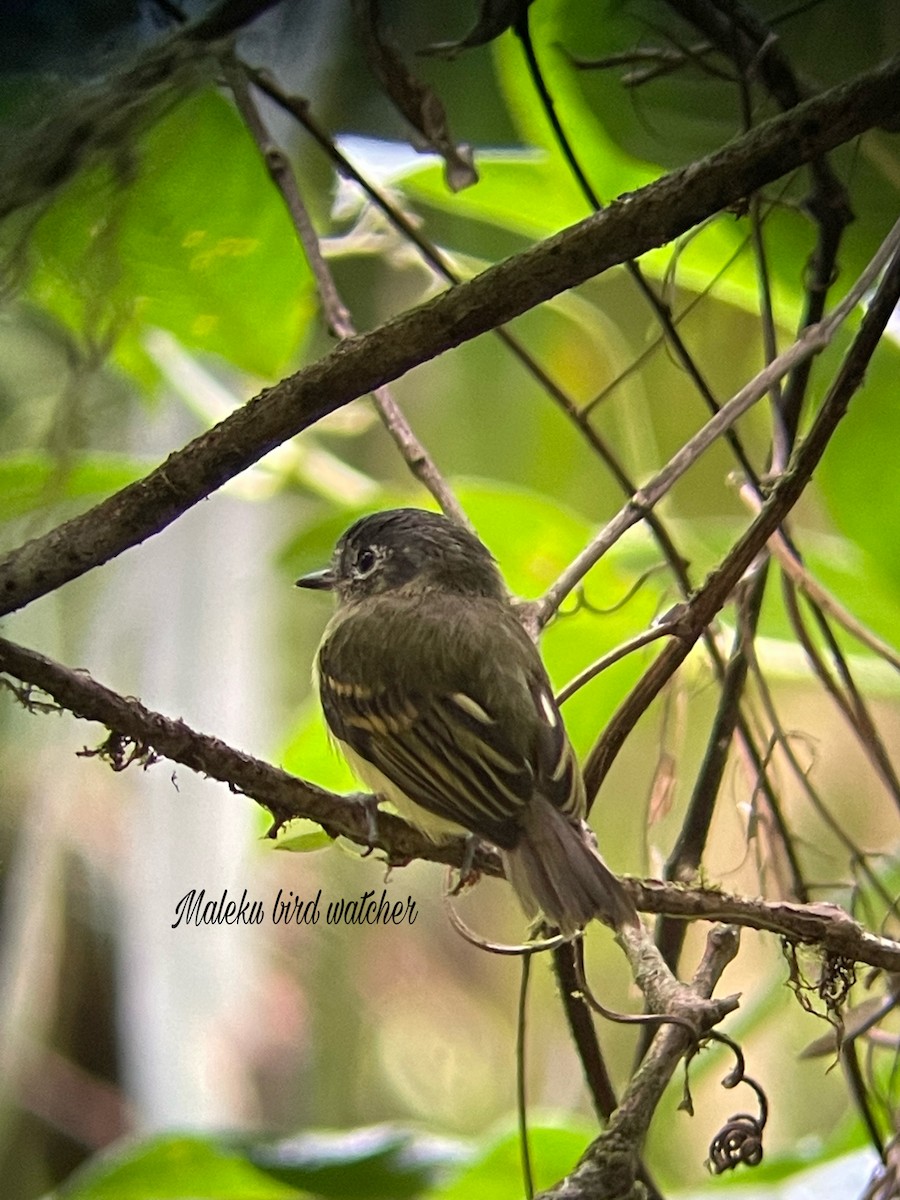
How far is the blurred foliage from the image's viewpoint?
103 centimetres

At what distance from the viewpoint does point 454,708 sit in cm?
108

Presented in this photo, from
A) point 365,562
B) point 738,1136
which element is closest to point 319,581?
point 365,562

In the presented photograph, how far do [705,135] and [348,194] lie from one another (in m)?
0.43

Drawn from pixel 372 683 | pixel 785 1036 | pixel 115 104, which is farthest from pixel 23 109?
pixel 785 1036

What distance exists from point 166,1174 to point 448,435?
882 mm

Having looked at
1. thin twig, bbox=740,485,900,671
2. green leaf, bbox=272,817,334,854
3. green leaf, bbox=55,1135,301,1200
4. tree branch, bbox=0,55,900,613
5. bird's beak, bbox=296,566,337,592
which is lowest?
green leaf, bbox=55,1135,301,1200

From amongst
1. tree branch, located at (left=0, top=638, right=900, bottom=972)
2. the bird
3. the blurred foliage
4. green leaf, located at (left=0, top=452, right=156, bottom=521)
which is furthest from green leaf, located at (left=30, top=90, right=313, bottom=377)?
tree branch, located at (left=0, top=638, right=900, bottom=972)

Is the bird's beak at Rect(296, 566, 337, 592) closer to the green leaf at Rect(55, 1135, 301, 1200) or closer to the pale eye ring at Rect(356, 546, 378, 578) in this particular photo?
the pale eye ring at Rect(356, 546, 378, 578)

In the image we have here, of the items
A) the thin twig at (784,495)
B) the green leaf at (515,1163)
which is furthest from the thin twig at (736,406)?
the green leaf at (515,1163)

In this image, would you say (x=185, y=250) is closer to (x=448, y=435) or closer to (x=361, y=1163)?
(x=448, y=435)

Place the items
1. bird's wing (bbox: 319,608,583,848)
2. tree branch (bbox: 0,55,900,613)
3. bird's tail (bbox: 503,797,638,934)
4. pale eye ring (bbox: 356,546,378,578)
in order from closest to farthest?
tree branch (bbox: 0,55,900,613) → bird's tail (bbox: 503,797,638,934) → bird's wing (bbox: 319,608,583,848) → pale eye ring (bbox: 356,546,378,578)

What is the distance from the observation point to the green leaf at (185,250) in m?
1.01

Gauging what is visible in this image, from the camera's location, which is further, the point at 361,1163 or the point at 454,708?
the point at 361,1163

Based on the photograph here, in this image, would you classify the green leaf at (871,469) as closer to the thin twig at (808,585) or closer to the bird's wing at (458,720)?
the thin twig at (808,585)
